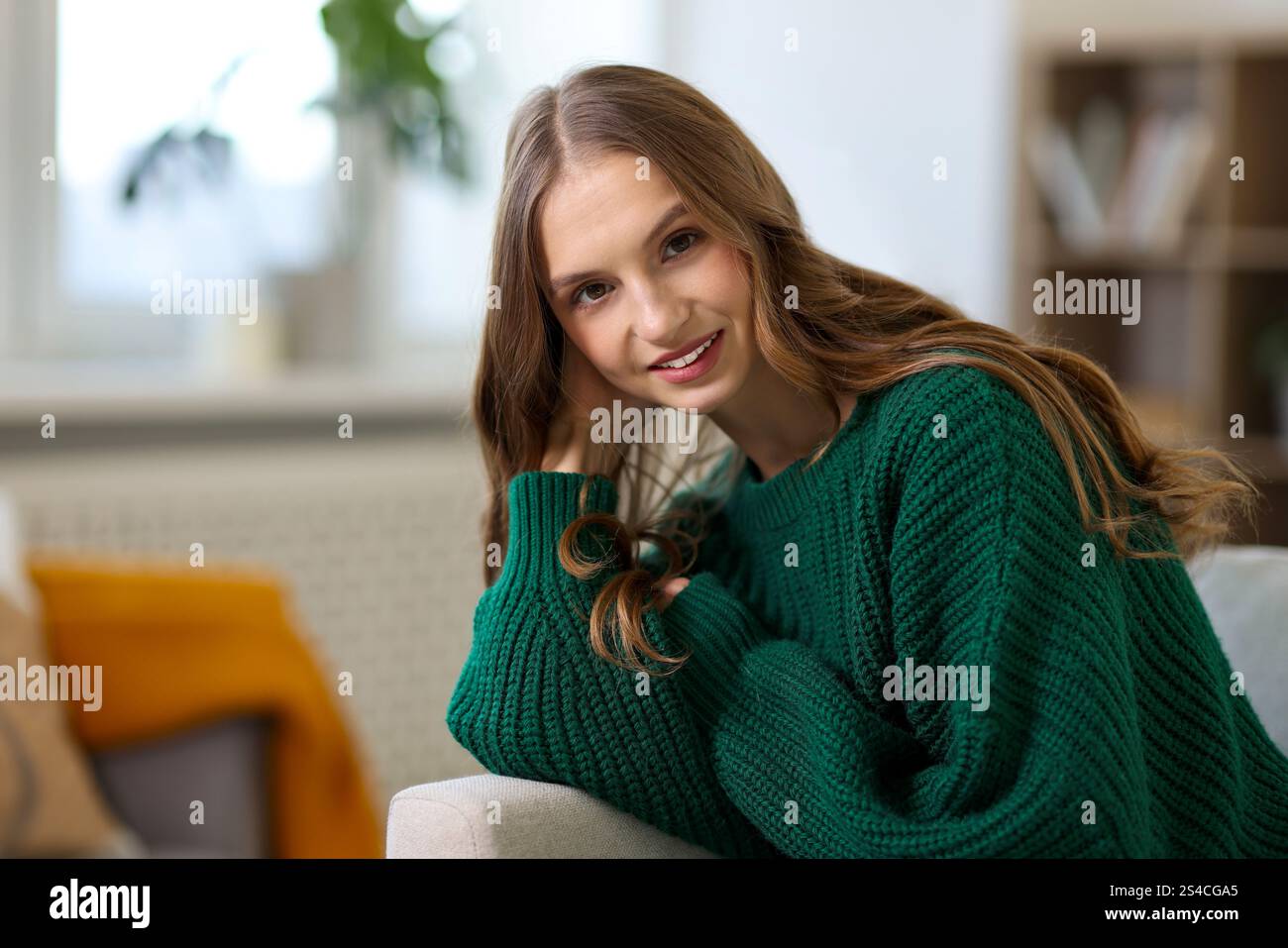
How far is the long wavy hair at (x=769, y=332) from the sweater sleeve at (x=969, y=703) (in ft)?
0.21

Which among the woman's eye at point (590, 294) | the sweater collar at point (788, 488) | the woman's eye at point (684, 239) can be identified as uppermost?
the woman's eye at point (684, 239)

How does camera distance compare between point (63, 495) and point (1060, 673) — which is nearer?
point (1060, 673)

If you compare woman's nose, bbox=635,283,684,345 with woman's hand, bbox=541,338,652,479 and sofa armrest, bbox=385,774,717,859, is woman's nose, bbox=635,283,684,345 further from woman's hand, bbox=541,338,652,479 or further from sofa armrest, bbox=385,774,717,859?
sofa armrest, bbox=385,774,717,859

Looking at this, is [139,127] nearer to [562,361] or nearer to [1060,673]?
[562,361]

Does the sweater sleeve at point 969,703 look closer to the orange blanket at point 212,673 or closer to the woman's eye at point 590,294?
the woman's eye at point 590,294

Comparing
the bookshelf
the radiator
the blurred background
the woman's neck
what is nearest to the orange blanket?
the blurred background

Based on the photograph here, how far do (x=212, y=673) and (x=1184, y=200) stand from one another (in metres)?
2.59

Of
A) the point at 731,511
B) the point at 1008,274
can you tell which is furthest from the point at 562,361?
the point at 1008,274

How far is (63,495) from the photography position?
2697 millimetres

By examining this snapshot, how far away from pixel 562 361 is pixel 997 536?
1.53 ft

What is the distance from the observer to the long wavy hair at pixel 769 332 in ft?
4.07

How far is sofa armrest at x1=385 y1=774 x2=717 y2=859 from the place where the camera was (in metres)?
1.20

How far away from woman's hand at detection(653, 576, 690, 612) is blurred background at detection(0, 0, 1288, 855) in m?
0.95

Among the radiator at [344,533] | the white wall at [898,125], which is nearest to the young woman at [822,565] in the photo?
the radiator at [344,533]
